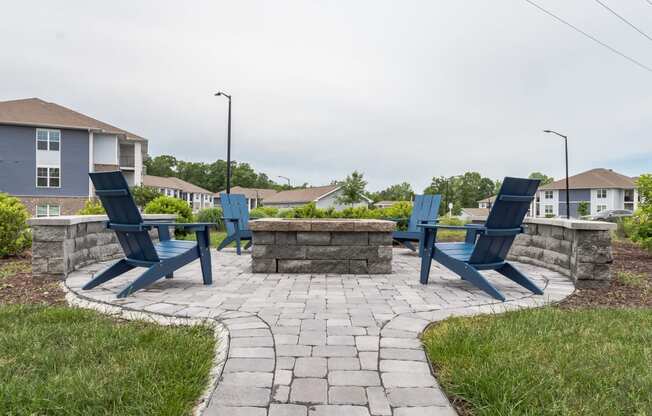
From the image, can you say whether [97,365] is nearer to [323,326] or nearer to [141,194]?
[323,326]

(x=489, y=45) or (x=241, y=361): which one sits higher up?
(x=489, y=45)

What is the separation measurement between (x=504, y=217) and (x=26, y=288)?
15.6 feet

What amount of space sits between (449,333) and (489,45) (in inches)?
299

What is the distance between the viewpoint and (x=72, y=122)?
24438 mm

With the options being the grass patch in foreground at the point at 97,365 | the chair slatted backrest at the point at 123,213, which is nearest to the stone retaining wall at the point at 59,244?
the chair slatted backrest at the point at 123,213

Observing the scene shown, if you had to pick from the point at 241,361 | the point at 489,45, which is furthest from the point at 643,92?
the point at 241,361

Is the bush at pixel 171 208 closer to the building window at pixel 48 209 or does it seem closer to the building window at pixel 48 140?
the building window at pixel 48 209

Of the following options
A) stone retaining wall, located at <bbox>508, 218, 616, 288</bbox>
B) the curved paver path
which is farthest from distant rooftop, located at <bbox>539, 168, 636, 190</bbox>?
the curved paver path

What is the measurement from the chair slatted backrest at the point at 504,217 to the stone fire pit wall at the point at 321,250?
140 cm

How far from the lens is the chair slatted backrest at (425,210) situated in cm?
708

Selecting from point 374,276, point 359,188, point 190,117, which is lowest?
point 374,276

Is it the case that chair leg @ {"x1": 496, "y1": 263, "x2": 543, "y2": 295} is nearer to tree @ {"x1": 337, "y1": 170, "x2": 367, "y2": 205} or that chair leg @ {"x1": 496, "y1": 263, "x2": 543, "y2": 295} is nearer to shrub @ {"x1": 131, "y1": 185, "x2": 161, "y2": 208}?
shrub @ {"x1": 131, "y1": 185, "x2": 161, "y2": 208}

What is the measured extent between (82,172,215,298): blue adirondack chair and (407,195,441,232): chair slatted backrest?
13.1 ft

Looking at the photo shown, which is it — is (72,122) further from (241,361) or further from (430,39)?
(241,361)
